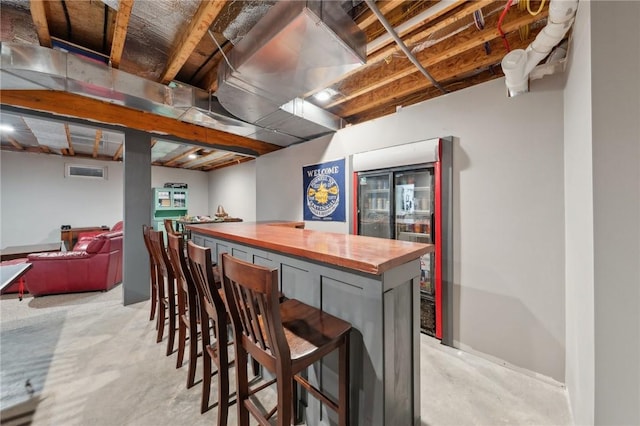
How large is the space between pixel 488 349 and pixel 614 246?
5.68 ft

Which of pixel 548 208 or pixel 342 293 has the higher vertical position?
pixel 548 208

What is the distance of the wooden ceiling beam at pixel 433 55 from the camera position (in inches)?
72.9

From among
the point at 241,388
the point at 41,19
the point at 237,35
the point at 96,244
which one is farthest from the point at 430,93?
the point at 96,244

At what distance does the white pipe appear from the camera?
4.42 ft

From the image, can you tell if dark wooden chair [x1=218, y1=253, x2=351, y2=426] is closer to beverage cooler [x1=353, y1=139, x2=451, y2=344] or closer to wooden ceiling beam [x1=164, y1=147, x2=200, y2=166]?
beverage cooler [x1=353, y1=139, x2=451, y2=344]

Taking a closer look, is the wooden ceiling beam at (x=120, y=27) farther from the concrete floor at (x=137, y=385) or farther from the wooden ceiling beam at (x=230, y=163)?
the wooden ceiling beam at (x=230, y=163)

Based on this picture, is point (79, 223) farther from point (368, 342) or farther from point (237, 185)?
point (368, 342)

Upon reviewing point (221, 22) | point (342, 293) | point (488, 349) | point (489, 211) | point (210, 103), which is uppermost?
point (221, 22)

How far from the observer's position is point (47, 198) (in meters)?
5.89

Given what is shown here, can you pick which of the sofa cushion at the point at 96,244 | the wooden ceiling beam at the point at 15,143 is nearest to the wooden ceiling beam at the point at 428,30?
the sofa cushion at the point at 96,244

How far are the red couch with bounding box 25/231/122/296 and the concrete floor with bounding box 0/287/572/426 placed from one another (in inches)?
Result: 39.9

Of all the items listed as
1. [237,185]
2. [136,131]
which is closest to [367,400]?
[136,131]

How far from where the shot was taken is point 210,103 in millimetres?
3045

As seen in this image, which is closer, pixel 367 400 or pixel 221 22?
pixel 367 400
